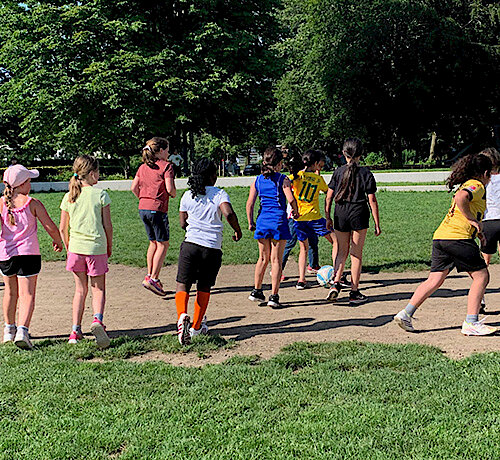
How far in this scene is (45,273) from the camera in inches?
400

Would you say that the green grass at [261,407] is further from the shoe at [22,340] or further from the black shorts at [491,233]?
the black shorts at [491,233]

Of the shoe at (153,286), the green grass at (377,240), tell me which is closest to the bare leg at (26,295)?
the shoe at (153,286)

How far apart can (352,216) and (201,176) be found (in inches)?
88.6

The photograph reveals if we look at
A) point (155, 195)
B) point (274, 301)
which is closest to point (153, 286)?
point (155, 195)

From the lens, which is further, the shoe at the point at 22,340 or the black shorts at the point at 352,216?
the black shorts at the point at 352,216

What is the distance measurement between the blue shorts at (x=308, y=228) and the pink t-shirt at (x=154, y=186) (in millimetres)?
1888

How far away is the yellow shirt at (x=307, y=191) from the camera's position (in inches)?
337

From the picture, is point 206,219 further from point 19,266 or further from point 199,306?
point 19,266

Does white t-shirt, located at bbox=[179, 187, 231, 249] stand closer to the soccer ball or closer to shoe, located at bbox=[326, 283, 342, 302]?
shoe, located at bbox=[326, 283, 342, 302]

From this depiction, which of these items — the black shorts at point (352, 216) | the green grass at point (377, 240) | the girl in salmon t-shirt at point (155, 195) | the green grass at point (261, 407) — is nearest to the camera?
the green grass at point (261, 407)

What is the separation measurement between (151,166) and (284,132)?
43060 mm

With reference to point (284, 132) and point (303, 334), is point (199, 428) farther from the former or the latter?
point (284, 132)

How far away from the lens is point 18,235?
590cm

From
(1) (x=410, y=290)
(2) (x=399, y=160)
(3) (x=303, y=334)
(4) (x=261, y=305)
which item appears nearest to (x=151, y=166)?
(4) (x=261, y=305)
